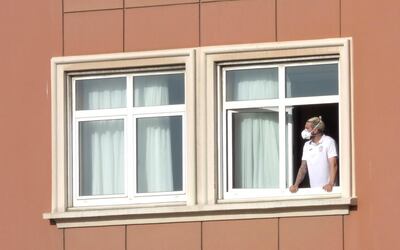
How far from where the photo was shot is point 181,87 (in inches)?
821

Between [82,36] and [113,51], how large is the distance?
388mm

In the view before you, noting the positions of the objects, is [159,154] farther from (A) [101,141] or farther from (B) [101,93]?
(B) [101,93]

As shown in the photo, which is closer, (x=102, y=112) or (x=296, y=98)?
(x=296, y=98)

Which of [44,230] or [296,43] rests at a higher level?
[296,43]

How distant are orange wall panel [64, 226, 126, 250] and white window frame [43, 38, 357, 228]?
0.22 ft

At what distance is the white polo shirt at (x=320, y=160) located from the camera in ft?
66.5

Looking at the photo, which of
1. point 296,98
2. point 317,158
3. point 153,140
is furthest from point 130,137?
point 317,158

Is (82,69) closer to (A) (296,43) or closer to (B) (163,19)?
(B) (163,19)

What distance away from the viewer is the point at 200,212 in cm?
2028

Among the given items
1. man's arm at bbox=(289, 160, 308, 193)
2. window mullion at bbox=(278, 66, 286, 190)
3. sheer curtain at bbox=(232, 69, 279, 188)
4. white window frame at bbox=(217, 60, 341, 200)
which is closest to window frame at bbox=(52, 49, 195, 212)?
white window frame at bbox=(217, 60, 341, 200)

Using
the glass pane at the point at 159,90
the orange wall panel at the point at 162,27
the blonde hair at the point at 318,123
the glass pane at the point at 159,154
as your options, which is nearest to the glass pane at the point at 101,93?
the glass pane at the point at 159,90

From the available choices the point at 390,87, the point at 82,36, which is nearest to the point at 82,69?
the point at 82,36

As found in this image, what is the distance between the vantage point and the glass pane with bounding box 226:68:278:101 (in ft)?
67.5

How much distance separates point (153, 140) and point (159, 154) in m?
0.17
